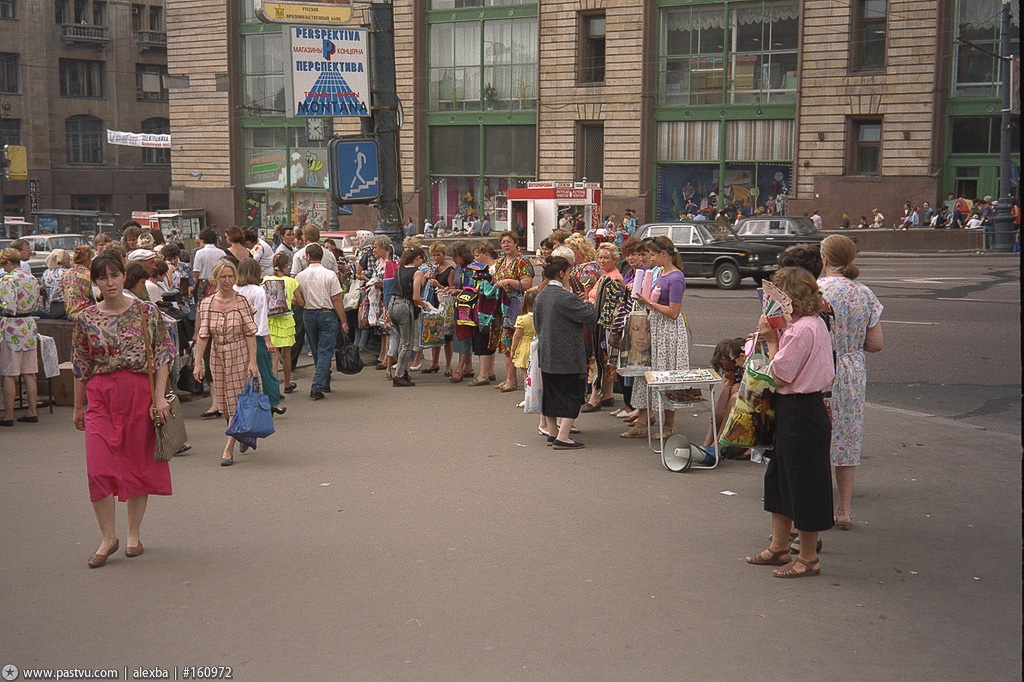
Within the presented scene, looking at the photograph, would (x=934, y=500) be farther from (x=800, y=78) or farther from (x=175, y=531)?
(x=800, y=78)

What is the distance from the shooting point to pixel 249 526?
7.39m

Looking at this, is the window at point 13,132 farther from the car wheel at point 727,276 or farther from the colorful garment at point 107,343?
the colorful garment at point 107,343

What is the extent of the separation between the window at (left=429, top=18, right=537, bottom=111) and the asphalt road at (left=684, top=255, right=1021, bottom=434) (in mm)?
18771

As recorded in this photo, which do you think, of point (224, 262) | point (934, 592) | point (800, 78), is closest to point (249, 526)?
point (224, 262)

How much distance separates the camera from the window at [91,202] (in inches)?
2511

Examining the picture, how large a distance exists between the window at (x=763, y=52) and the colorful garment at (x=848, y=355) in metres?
35.6

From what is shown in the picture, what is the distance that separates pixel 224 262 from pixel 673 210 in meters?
35.4

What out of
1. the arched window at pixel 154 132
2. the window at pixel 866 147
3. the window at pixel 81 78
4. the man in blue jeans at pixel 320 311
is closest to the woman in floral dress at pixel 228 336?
the man in blue jeans at pixel 320 311

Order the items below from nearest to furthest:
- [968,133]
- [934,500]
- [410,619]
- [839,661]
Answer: [839,661] → [410,619] → [934,500] → [968,133]

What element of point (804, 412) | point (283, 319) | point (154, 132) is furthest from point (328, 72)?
point (154, 132)

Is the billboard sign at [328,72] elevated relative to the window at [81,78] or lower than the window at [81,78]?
lower

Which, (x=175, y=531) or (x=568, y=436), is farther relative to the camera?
(x=568, y=436)

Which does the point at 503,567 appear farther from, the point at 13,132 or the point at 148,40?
the point at 148,40

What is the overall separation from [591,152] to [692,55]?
18.7ft
